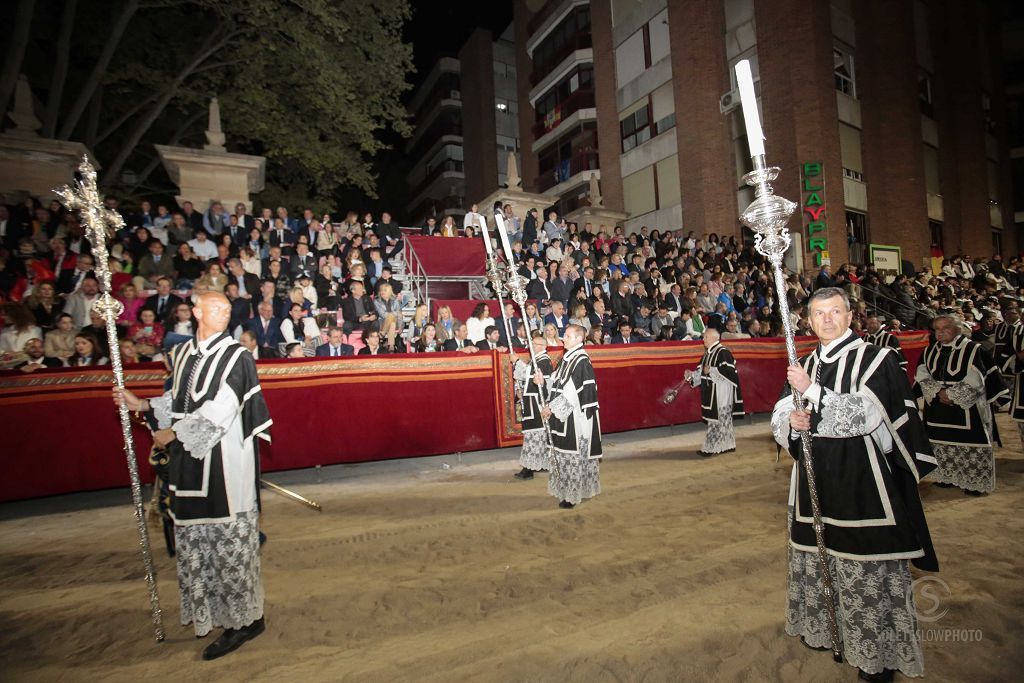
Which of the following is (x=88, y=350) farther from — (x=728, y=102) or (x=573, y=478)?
(x=728, y=102)

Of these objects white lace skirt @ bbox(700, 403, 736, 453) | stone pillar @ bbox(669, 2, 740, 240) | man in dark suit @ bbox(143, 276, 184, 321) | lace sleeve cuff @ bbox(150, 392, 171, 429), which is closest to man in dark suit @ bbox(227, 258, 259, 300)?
man in dark suit @ bbox(143, 276, 184, 321)

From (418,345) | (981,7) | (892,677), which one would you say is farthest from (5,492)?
(981,7)

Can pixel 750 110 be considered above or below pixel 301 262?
below

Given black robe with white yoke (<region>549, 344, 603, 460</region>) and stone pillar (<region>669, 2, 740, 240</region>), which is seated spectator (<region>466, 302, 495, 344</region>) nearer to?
black robe with white yoke (<region>549, 344, 603, 460</region>)

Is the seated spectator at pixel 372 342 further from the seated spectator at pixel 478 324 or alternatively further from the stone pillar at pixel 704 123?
the stone pillar at pixel 704 123

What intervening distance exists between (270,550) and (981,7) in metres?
46.0

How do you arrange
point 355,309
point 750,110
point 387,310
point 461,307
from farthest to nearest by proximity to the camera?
point 461,307
point 387,310
point 355,309
point 750,110

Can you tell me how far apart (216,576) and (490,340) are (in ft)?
21.6

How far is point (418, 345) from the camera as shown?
971 cm

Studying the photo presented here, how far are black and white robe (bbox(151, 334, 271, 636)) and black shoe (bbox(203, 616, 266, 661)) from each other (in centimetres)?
5

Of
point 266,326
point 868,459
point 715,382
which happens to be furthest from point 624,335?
point 868,459

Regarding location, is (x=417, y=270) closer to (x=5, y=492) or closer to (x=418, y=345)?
(x=418, y=345)

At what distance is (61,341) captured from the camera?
744cm

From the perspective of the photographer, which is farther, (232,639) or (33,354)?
(33,354)
